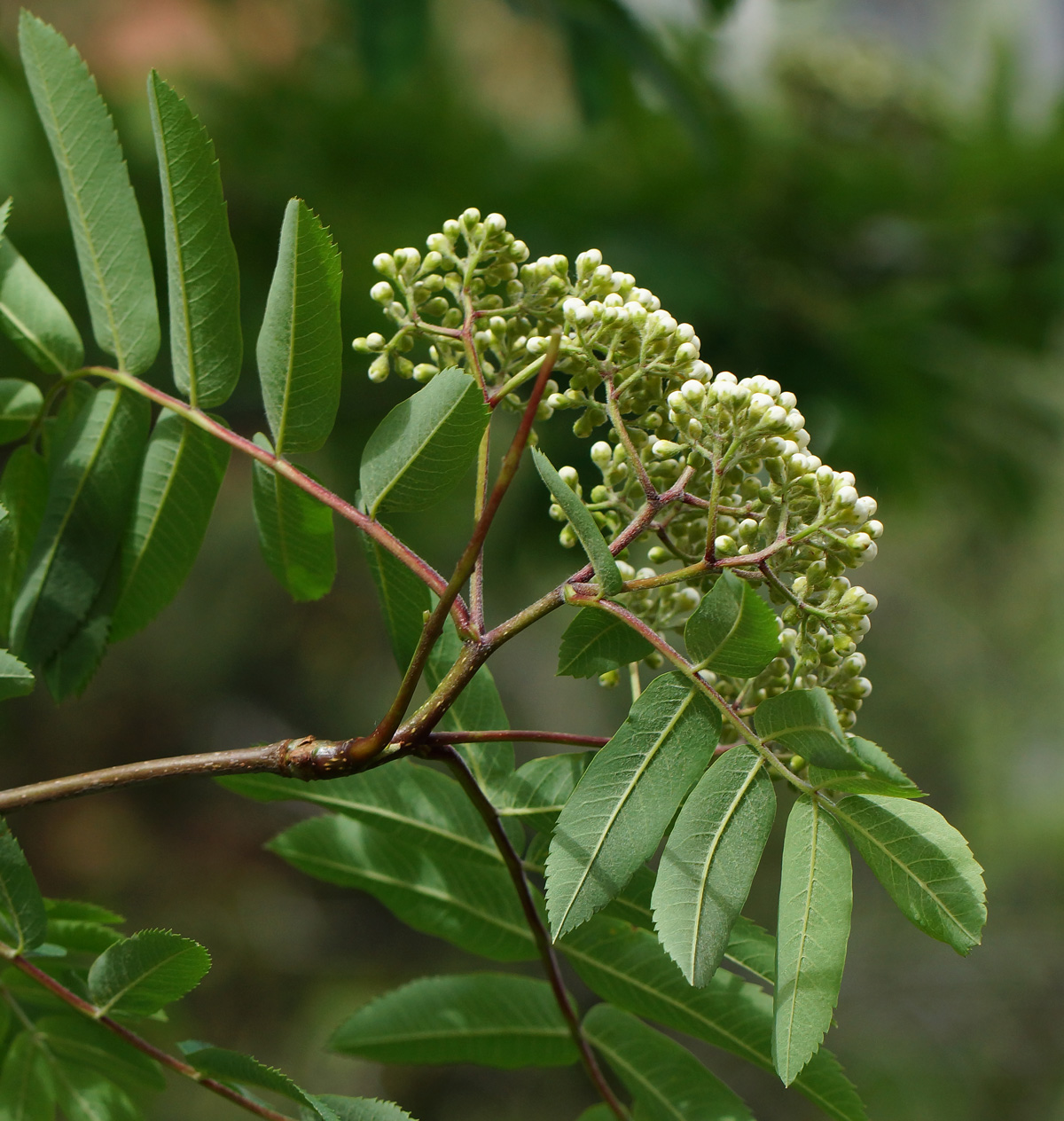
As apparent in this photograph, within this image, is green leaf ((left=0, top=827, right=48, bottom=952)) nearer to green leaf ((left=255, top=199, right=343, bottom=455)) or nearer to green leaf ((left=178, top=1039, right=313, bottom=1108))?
green leaf ((left=178, top=1039, right=313, bottom=1108))

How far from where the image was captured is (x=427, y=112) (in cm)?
265

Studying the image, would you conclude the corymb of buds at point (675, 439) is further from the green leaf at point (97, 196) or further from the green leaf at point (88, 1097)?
the green leaf at point (88, 1097)

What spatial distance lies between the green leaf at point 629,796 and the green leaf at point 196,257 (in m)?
0.43

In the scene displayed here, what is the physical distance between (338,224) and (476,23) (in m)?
6.20

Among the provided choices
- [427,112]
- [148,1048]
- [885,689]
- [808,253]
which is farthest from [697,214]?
[885,689]

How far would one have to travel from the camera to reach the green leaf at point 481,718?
745mm

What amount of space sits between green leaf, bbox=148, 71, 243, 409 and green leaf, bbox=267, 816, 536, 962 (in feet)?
1.27

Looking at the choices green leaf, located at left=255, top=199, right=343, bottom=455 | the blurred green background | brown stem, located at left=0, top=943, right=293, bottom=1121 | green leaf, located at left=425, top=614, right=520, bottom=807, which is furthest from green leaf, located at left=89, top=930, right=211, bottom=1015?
the blurred green background

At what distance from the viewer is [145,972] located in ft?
2.21

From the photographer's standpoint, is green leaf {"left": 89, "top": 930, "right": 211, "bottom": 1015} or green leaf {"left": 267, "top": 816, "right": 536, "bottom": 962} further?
green leaf {"left": 267, "top": 816, "right": 536, "bottom": 962}

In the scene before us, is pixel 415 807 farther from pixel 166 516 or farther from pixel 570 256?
pixel 570 256

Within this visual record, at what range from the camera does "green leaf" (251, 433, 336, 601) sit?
766 mm

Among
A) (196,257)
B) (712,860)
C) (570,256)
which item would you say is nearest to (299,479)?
(196,257)

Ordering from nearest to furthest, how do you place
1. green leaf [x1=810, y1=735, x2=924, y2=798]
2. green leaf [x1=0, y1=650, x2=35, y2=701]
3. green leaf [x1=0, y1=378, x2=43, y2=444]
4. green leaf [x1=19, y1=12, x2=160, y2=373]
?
green leaf [x1=810, y1=735, x2=924, y2=798]
green leaf [x1=0, y1=650, x2=35, y2=701]
green leaf [x1=19, y1=12, x2=160, y2=373]
green leaf [x1=0, y1=378, x2=43, y2=444]
